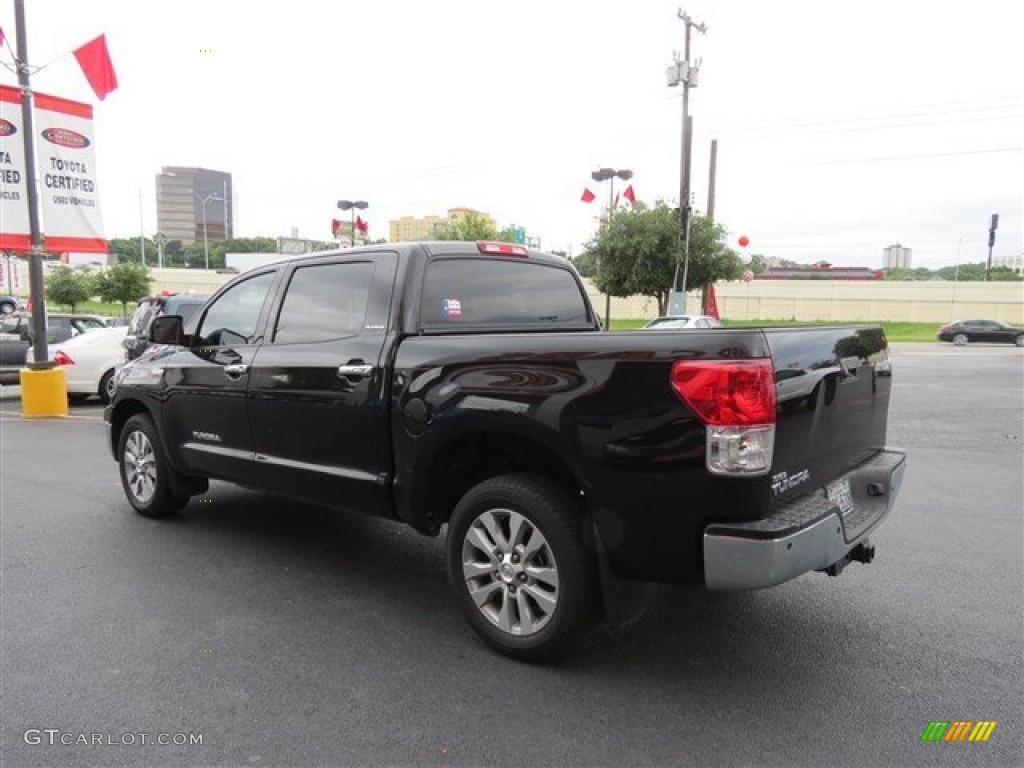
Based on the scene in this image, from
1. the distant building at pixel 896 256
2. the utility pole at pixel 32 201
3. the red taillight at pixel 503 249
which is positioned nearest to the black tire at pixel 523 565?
the red taillight at pixel 503 249

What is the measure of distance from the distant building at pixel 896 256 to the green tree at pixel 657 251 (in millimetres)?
126295

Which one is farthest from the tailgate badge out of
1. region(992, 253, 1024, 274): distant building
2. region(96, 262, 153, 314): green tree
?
region(992, 253, 1024, 274): distant building

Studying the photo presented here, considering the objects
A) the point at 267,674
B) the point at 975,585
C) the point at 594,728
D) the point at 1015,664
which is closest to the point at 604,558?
the point at 594,728

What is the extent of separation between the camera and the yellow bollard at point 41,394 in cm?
1134

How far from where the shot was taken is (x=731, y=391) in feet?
9.02

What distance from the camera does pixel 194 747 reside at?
2777mm

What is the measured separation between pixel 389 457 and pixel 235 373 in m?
1.47

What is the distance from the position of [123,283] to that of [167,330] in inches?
1466

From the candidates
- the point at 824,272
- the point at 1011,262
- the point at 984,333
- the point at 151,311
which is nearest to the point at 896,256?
the point at 1011,262

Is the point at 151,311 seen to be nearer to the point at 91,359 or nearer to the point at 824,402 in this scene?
the point at 91,359

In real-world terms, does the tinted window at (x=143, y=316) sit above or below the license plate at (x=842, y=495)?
above

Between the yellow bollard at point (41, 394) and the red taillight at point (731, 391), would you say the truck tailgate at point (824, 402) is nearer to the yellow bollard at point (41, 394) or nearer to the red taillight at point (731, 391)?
the red taillight at point (731, 391)

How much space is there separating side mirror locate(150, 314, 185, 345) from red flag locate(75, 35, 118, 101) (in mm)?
8201

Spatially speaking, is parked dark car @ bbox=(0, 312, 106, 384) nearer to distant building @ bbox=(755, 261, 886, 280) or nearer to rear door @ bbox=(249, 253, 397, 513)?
rear door @ bbox=(249, 253, 397, 513)
